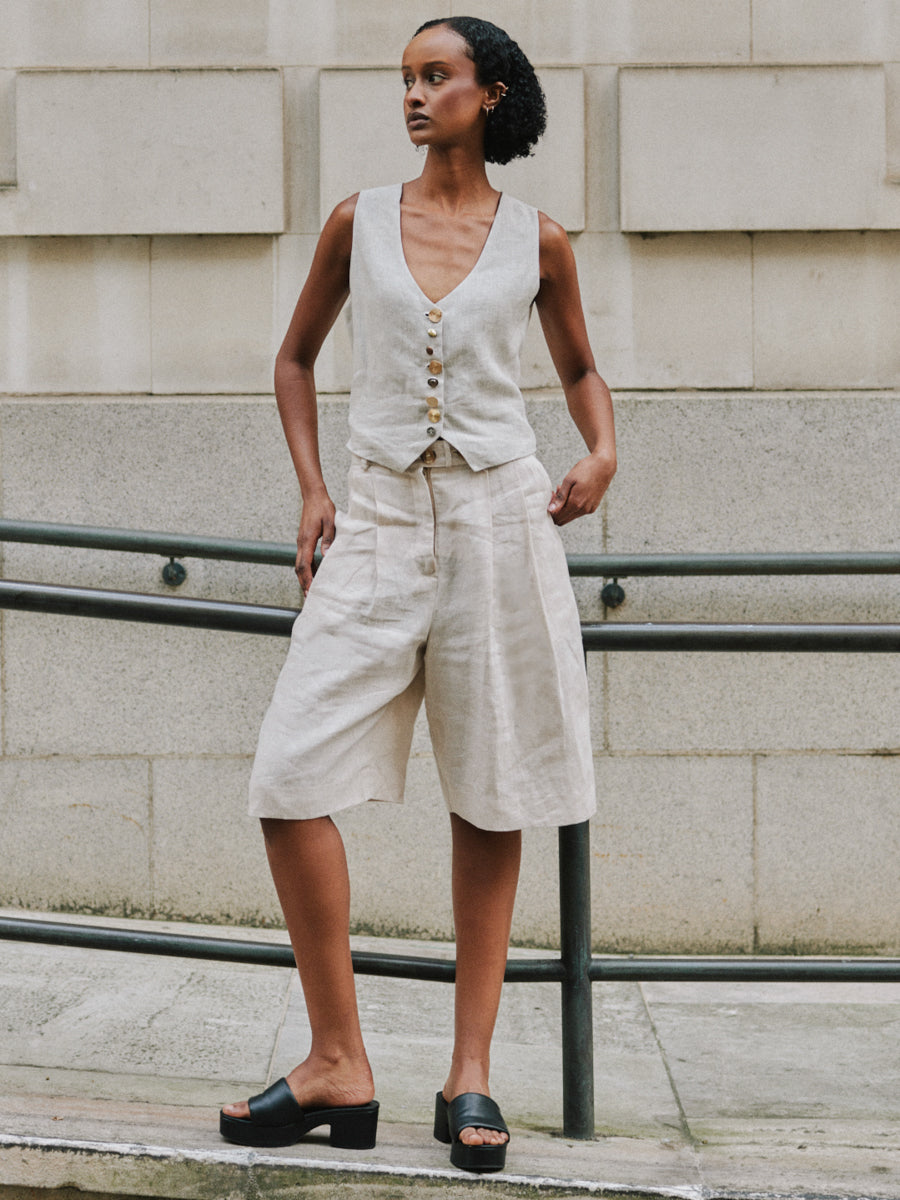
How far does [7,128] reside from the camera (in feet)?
14.3

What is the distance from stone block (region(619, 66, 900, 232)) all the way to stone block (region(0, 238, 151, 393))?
1671 millimetres

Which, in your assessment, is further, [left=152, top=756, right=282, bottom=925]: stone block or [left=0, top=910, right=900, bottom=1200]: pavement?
[left=152, top=756, right=282, bottom=925]: stone block

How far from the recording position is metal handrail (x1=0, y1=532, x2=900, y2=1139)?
7.94 ft

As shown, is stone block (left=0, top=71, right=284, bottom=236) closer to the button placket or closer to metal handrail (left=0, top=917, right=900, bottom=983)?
the button placket

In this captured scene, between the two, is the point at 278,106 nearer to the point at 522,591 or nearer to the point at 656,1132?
the point at 522,591

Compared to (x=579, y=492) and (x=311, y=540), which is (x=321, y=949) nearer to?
(x=311, y=540)

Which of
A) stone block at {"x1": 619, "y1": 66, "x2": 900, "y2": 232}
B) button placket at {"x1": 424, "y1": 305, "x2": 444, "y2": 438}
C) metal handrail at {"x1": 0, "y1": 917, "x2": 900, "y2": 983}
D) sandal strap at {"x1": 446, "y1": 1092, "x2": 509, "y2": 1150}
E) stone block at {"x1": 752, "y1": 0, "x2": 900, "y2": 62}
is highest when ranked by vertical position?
stone block at {"x1": 752, "y1": 0, "x2": 900, "y2": 62}

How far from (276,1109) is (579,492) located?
1.21m

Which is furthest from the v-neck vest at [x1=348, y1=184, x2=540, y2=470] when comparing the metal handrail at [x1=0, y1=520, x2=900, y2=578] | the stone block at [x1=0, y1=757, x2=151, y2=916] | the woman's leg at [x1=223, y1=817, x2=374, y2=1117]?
the stone block at [x1=0, y1=757, x2=151, y2=916]

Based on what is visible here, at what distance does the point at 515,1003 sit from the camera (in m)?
3.91

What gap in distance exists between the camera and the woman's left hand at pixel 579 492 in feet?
7.54

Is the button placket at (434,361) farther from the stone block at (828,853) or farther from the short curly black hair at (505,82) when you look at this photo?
the stone block at (828,853)

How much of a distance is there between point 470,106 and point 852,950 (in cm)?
317

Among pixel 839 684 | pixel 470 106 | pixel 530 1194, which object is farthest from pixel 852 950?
pixel 470 106
